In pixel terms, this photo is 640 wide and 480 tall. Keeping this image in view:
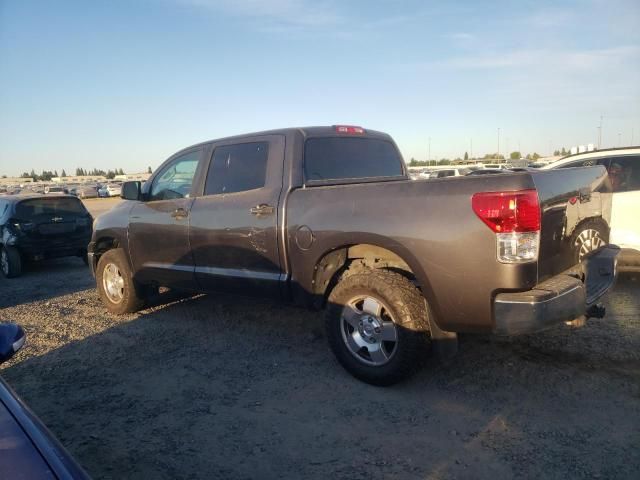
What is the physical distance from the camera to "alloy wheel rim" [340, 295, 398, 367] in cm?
367

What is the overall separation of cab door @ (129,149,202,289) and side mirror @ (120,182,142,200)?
4.8 inches

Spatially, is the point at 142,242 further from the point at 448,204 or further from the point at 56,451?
the point at 56,451

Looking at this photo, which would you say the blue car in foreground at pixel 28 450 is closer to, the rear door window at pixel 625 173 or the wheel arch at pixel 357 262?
the wheel arch at pixel 357 262

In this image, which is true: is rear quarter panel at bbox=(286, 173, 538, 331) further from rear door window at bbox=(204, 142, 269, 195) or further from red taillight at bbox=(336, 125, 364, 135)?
red taillight at bbox=(336, 125, 364, 135)

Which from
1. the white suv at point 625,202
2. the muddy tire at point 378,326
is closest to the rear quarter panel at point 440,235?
the muddy tire at point 378,326

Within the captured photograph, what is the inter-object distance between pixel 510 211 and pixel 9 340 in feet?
8.98

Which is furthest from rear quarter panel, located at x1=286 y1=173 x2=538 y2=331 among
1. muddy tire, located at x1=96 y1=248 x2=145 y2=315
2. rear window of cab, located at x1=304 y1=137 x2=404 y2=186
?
muddy tire, located at x1=96 y1=248 x2=145 y2=315

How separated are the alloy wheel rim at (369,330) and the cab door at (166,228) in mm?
1906

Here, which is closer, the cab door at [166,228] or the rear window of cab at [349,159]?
the rear window of cab at [349,159]

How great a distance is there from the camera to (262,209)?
4.28m

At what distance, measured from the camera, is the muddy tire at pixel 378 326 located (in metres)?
3.53

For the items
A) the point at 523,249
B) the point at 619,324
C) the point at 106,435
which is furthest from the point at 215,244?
the point at 619,324

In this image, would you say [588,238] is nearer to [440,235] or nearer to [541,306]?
[541,306]

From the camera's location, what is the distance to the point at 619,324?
4.86 metres
